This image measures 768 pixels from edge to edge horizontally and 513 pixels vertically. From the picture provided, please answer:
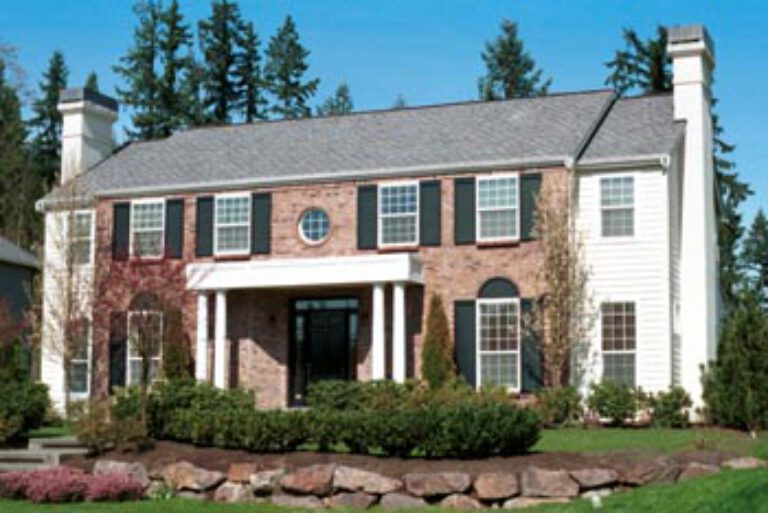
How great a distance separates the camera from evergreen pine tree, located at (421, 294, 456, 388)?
78.6 ft

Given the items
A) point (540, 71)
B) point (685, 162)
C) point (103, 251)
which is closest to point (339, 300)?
point (103, 251)

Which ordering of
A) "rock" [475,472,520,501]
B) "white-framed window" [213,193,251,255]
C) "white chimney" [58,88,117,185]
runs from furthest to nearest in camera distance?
"white chimney" [58,88,117,185], "white-framed window" [213,193,251,255], "rock" [475,472,520,501]

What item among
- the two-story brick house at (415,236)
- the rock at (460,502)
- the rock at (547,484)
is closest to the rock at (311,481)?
the rock at (460,502)

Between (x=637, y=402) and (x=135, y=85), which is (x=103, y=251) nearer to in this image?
(x=637, y=402)

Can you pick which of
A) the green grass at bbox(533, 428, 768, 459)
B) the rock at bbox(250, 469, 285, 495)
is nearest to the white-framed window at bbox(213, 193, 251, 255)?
the green grass at bbox(533, 428, 768, 459)

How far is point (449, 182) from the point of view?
2534 centimetres

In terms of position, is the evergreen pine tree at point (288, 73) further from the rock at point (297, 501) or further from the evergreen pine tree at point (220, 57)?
the rock at point (297, 501)

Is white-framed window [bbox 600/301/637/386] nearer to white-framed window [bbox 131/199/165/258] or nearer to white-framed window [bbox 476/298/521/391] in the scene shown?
white-framed window [bbox 476/298/521/391]

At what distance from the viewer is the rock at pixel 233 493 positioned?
1530 centimetres

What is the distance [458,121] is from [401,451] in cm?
1378

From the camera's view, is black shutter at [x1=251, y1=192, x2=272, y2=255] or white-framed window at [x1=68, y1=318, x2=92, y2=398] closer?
black shutter at [x1=251, y1=192, x2=272, y2=255]

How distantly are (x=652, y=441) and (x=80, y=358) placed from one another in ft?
49.5

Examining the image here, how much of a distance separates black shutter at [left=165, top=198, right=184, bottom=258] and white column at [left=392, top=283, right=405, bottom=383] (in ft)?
19.7

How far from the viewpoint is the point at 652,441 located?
60.6 ft
